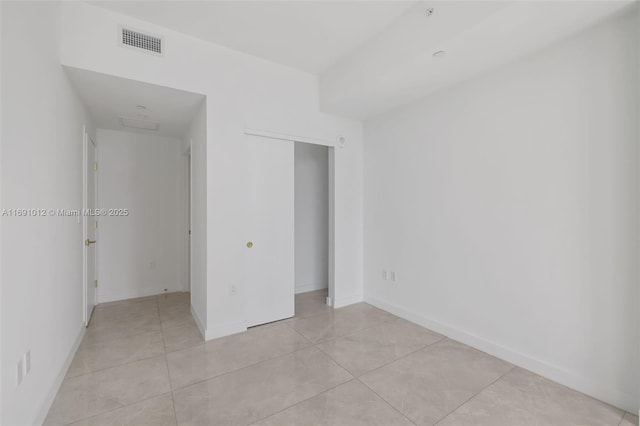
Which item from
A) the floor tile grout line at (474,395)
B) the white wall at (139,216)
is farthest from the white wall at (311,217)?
the floor tile grout line at (474,395)

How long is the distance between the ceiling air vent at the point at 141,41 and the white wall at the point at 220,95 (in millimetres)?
51

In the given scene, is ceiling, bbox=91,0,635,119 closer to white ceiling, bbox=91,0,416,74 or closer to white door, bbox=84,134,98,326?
white ceiling, bbox=91,0,416,74

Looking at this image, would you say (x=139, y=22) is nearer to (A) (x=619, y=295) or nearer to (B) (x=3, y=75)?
(B) (x=3, y=75)

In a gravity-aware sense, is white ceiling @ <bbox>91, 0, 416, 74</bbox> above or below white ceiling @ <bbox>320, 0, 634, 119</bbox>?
above

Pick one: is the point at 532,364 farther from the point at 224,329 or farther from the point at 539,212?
the point at 224,329

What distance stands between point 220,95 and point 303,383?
272cm

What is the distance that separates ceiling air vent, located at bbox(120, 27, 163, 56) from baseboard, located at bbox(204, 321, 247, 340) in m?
2.61

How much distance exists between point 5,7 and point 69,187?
4.89 feet

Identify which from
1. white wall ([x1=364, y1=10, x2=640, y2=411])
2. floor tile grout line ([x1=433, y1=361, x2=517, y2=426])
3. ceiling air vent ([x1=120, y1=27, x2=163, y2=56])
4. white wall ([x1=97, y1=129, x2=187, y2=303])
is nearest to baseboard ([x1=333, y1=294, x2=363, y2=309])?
white wall ([x1=364, y1=10, x2=640, y2=411])

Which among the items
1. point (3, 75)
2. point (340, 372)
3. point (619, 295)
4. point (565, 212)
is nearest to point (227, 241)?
point (340, 372)

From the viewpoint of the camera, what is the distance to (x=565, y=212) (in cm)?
217

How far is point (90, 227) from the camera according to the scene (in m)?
3.48

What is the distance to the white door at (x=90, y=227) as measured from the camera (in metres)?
3.15

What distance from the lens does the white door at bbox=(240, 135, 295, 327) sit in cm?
321
